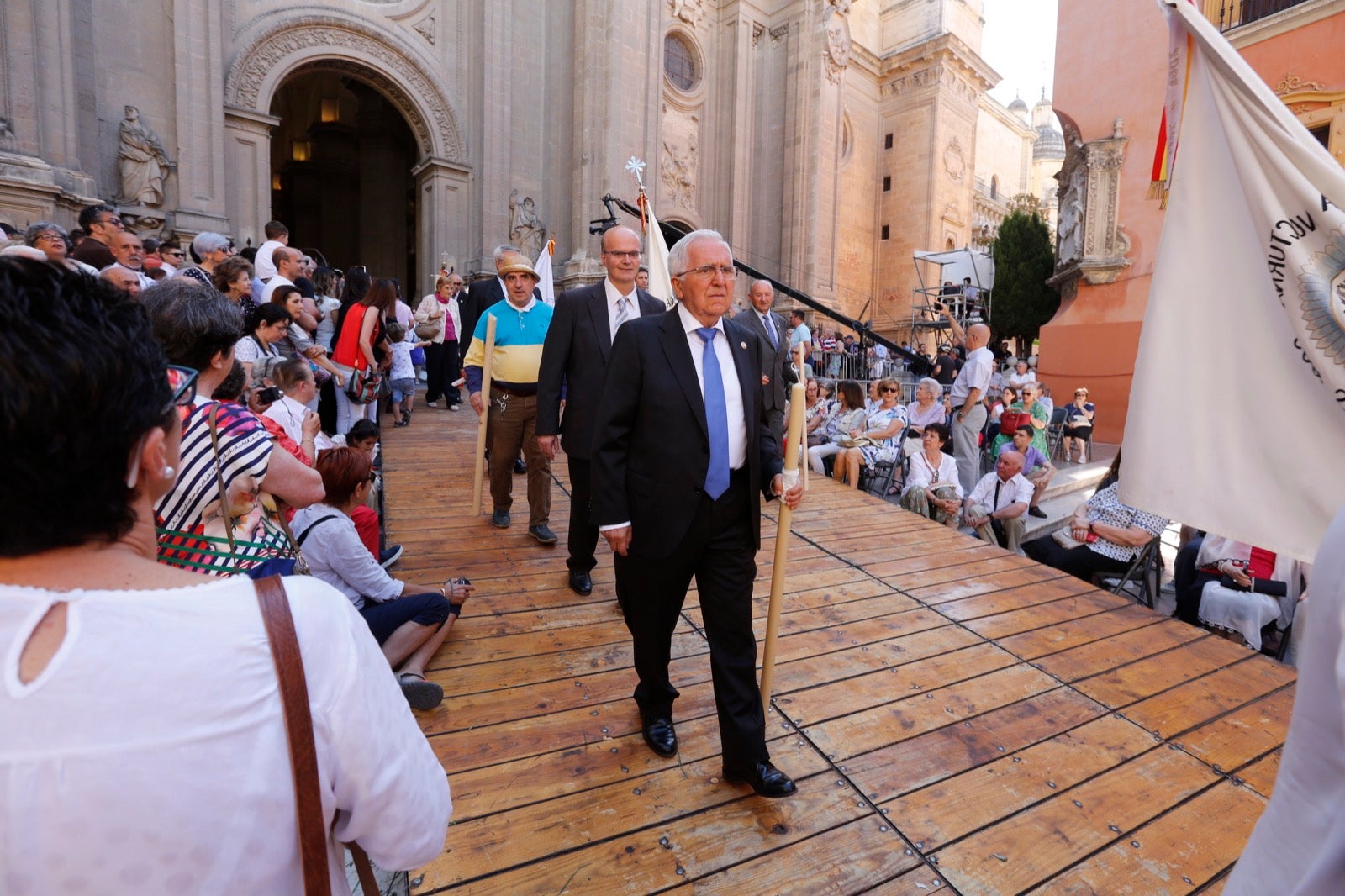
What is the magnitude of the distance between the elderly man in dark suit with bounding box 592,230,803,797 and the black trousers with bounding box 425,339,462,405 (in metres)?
8.42

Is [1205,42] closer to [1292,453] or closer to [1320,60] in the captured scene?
[1292,453]

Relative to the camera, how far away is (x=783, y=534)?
2582 millimetres

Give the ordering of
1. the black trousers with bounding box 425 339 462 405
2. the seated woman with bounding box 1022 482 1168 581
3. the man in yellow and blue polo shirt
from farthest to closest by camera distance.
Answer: the black trousers with bounding box 425 339 462 405, the seated woman with bounding box 1022 482 1168 581, the man in yellow and blue polo shirt

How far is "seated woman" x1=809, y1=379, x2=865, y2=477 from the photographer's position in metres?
8.76

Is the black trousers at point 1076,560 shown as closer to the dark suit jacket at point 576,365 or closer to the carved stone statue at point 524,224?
the dark suit jacket at point 576,365

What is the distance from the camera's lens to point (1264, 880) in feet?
3.01

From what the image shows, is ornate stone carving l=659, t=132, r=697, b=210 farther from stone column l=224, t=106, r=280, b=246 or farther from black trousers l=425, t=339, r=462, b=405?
black trousers l=425, t=339, r=462, b=405

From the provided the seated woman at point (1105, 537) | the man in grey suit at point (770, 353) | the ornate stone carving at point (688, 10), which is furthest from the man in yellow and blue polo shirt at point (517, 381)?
the ornate stone carving at point (688, 10)

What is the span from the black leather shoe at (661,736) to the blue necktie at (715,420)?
0.99 m

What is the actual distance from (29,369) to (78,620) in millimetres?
271

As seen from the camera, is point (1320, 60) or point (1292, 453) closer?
point (1292, 453)

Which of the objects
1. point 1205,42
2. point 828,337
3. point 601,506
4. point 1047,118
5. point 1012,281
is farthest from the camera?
point 1047,118

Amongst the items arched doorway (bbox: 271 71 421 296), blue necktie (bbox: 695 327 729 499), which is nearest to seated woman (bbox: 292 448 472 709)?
blue necktie (bbox: 695 327 729 499)

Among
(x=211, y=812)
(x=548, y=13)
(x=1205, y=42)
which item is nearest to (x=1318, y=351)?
(x=1205, y=42)
